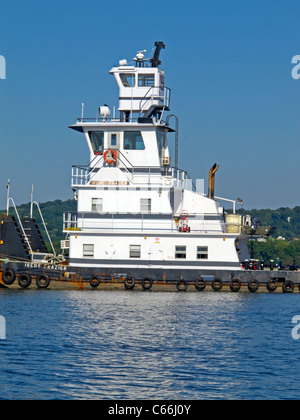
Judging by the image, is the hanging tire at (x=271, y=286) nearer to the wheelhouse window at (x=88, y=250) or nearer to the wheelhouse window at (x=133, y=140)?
the wheelhouse window at (x=88, y=250)

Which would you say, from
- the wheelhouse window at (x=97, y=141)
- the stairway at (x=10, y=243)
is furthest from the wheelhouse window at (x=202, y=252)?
the stairway at (x=10, y=243)

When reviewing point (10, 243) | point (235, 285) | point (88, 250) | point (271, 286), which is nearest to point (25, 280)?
point (10, 243)

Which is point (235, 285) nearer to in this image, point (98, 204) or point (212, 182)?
point (212, 182)

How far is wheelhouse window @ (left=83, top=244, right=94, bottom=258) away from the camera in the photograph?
129ft

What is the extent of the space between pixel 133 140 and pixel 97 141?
2.06 m

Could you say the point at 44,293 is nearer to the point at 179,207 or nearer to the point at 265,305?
the point at 179,207

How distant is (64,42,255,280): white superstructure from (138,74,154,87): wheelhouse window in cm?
6

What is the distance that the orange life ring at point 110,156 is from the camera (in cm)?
3991

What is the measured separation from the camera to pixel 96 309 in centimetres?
3312

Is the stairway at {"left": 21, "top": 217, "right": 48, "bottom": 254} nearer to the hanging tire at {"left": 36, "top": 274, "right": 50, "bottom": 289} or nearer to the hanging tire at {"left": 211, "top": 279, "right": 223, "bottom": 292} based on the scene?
the hanging tire at {"left": 36, "top": 274, "right": 50, "bottom": 289}

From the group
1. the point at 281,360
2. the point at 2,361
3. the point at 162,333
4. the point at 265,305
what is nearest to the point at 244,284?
Result: the point at 265,305

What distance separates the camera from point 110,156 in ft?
131

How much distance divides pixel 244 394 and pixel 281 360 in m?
4.83

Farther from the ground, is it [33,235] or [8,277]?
[33,235]
